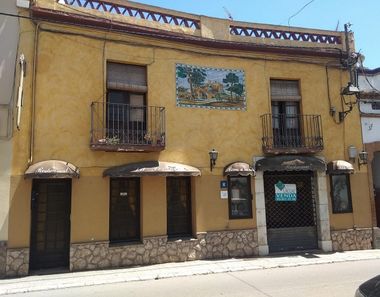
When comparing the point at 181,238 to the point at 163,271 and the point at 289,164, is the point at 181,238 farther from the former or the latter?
the point at 289,164

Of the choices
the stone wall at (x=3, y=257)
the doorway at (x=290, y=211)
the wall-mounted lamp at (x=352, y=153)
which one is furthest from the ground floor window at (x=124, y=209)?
the wall-mounted lamp at (x=352, y=153)

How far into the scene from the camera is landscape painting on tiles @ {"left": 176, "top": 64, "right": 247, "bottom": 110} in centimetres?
1170


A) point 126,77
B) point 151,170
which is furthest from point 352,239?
point 126,77

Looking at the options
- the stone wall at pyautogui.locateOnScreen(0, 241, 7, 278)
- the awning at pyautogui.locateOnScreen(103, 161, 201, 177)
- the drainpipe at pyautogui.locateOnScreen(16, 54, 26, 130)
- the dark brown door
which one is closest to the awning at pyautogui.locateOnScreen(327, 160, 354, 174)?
the awning at pyautogui.locateOnScreen(103, 161, 201, 177)

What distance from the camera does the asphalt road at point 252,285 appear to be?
753 cm

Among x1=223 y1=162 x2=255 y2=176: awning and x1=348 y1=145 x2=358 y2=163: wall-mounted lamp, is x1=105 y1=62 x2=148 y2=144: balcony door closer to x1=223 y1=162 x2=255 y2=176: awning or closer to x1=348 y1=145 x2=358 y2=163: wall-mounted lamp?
x1=223 y1=162 x2=255 y2=176: awning

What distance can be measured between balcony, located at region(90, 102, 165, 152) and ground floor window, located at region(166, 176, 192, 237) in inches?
58.5

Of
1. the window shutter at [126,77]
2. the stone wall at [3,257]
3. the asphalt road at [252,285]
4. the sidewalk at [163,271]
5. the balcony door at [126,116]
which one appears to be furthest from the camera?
the window shutter at [126,77]

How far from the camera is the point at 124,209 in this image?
11.0 meters

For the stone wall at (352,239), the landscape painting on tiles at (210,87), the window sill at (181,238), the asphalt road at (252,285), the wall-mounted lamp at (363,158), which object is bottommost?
the asphalt road at (252,285)

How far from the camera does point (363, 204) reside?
13.1m

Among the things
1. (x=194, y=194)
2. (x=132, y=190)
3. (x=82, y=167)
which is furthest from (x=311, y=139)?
Result: (x=82, y=167)

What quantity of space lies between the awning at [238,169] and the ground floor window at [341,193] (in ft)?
11.1

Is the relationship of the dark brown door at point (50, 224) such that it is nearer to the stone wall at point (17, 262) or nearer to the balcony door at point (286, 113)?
the stone wall at point (17, 262)
